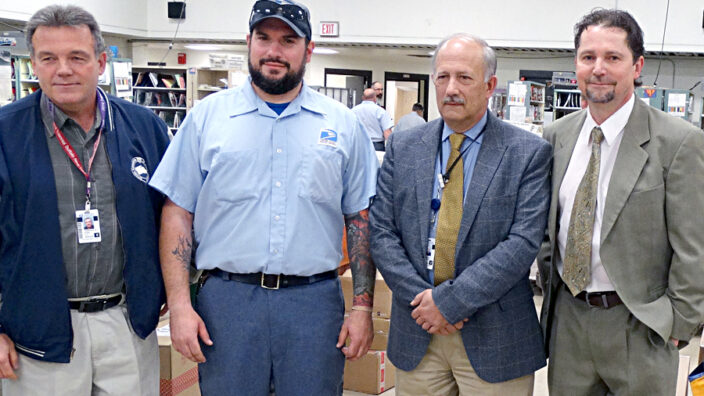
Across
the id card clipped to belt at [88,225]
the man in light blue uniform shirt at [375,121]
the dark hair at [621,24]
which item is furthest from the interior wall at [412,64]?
the id card clipped to belt at [88,225]

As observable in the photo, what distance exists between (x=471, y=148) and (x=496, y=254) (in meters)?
0.36

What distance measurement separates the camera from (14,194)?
2111 millimetres

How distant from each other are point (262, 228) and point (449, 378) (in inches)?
30.9

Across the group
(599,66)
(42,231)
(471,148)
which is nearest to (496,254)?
(471,148)

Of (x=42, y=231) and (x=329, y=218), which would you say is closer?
(x=42, y=231)

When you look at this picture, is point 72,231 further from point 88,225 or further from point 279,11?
point 279,11

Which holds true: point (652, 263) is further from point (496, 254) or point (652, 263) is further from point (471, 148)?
point (471, 148)

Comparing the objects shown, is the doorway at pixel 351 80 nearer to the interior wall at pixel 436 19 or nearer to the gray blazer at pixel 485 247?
the interior wall at pixel 436 19

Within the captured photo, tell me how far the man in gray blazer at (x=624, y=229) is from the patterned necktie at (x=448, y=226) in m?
0.33

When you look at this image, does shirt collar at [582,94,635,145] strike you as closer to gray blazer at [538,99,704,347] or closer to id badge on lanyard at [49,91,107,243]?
gray blazer at [538,99,704,347]

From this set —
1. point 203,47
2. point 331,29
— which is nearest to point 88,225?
point 331,29

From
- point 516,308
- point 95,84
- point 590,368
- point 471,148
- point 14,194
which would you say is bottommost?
point 590,368

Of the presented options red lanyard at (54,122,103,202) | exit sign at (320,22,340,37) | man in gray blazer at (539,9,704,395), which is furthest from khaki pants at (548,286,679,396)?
exit sign at (320,22,340,37)

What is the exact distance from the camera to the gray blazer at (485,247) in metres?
2.15
